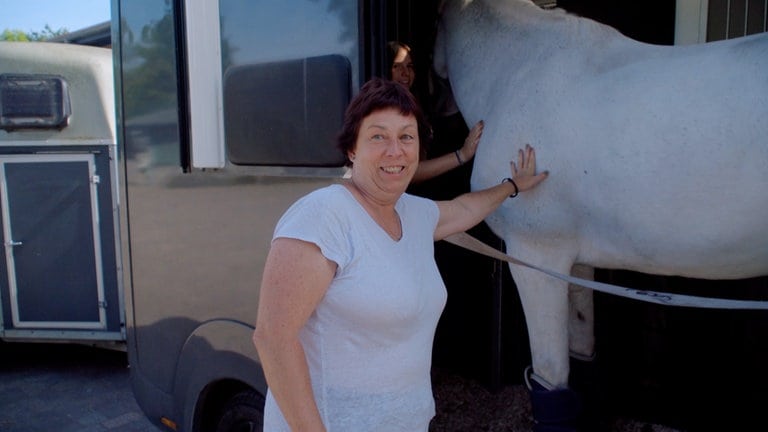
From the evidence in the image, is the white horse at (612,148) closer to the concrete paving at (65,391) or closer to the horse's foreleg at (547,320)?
the horse's foreleg at (547,320)

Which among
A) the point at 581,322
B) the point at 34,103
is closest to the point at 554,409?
the point at 581,322

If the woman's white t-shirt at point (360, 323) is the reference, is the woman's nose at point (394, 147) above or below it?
above

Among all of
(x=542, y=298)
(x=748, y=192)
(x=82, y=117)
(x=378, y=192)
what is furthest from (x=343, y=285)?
(x=82, y=117)

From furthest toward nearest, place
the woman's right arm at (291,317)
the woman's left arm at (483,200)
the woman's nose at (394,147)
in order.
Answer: the woman's left arm at (483,200)
the woman's nose at (394,147)
the woman's right arm at (291,317)

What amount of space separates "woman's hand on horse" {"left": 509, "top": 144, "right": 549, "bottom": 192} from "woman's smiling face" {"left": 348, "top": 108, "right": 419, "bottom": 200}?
0.47 m

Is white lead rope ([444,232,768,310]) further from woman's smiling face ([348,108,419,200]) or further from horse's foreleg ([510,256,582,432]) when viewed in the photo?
woman's smiling face ([348,108,419,200])

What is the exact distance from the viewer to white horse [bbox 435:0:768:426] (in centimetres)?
156

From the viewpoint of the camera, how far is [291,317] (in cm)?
134

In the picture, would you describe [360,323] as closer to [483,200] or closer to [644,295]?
[483,200]

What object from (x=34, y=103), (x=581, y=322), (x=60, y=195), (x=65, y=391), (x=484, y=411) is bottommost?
(x=65, y=391)

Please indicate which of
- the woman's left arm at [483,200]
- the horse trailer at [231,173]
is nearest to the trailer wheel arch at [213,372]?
the horse trailer at [231,173]

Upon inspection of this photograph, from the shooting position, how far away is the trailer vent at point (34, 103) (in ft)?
15.4

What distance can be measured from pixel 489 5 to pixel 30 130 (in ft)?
12.4

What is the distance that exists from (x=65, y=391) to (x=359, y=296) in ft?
14.4
